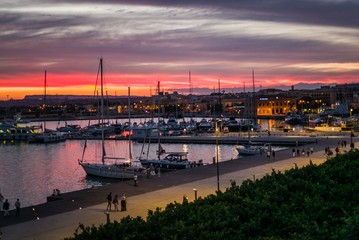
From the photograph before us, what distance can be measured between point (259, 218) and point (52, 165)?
44749 mm

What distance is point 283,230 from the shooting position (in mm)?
11836

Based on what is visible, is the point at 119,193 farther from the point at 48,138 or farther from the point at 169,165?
the point at 48,138

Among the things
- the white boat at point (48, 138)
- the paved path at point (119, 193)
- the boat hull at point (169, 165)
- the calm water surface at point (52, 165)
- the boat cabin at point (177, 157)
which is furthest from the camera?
the white boat at point (48, 138)

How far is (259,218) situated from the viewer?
12.2 m

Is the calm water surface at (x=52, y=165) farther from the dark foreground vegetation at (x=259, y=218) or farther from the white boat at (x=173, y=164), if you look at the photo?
the dark foreground vegetation at (x=259, y=218)

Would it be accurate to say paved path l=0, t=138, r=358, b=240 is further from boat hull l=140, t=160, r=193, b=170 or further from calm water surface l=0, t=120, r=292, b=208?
calm water surface l=0, t=120, r=292, b=208

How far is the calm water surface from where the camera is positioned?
37312mm

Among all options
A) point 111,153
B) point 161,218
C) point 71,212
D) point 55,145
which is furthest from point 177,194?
point 55,145

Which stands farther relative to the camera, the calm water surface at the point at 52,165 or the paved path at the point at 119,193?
the calm water surface at the point at 52,165

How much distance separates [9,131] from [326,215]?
95880mm

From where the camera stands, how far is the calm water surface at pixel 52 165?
1469 inches

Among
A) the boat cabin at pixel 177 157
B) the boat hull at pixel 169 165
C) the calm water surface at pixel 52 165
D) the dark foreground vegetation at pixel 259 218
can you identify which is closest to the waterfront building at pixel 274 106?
the calm water surface at pixel 52 165

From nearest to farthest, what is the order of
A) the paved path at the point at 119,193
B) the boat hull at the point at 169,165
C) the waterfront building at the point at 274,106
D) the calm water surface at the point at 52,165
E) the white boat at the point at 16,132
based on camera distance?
the paved path at the point at 119,193, the calm water surface at the point at 52,165, the boat hull at the point at 169,165, the white boat at the point at 16,132, the waterfront building at the point at 274,106

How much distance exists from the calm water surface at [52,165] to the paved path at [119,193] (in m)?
8.05
